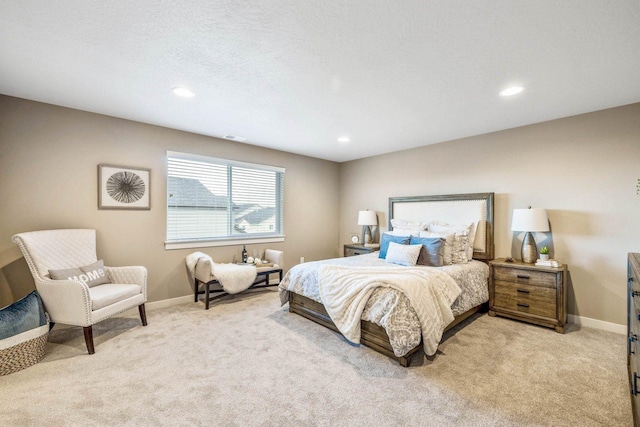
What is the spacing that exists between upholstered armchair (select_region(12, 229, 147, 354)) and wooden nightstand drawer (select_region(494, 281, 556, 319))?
4285mm

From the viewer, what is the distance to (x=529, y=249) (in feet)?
11.2

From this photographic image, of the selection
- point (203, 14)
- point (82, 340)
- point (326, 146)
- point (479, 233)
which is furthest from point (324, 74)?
point (82, 340)

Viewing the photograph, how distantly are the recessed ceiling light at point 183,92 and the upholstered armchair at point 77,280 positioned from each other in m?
1.93

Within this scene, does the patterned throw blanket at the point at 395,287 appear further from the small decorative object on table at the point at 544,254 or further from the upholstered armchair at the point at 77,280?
the upholstered armchair at the point at 77,280

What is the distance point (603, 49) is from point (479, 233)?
8.09 feet

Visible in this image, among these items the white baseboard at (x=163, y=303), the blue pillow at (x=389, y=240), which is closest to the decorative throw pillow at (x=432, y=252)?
the blue pillow at (x=389, y=240)

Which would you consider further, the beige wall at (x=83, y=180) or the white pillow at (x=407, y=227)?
the white pillow at (x=407, y=227)

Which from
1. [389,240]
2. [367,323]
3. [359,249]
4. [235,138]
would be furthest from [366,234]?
[235,138]

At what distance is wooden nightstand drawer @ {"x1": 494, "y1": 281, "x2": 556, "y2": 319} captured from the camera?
3.07 meters

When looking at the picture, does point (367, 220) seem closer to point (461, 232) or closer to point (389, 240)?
point (389, 240)

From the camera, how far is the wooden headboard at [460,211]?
3.89 m

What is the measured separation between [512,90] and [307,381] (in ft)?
10.5

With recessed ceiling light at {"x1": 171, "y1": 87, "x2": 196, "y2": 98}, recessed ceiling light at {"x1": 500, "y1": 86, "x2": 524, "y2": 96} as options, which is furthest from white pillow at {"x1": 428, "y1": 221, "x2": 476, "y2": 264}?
recessed ceiling light at {"x1": 171, "y1": 87, "x2": 196, "y2": 98}

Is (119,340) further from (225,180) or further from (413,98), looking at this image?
(413,98)
